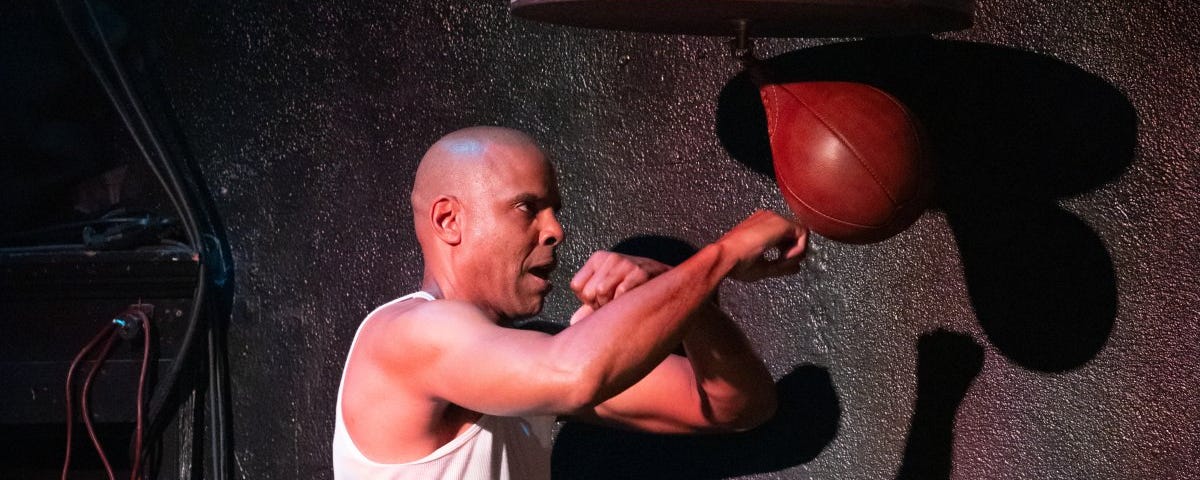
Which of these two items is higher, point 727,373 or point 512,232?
point 512,232

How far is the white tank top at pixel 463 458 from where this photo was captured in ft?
5.49

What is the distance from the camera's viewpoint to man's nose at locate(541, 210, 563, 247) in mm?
1762

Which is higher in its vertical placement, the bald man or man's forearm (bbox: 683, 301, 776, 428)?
the bald man

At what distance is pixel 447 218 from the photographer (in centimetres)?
176

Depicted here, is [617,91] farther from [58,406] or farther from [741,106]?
[58,406]

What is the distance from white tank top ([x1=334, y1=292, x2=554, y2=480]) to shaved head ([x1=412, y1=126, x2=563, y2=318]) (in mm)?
87

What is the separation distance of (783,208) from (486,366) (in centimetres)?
89

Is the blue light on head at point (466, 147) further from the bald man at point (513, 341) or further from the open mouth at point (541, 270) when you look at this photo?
the open mouth at point (541, 270)

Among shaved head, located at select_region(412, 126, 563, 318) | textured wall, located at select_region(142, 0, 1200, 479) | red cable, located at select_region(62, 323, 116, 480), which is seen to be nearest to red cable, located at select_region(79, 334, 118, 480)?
red cable, located at select_region(62, 323, 116, 480)

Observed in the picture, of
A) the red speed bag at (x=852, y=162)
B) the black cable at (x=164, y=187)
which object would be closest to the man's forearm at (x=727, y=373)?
the red speed bag at (x=852, y=162)

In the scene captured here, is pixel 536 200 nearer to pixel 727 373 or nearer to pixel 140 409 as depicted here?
pixel 727 373

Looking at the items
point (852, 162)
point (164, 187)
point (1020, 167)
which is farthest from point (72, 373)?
Answer: point (1020, 167)

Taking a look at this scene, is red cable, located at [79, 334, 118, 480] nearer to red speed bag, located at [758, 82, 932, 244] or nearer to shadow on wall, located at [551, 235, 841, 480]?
shadow on wall, located at [551, 235, 841, 480]

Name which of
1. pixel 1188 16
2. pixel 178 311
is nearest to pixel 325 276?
pixel 178 311
